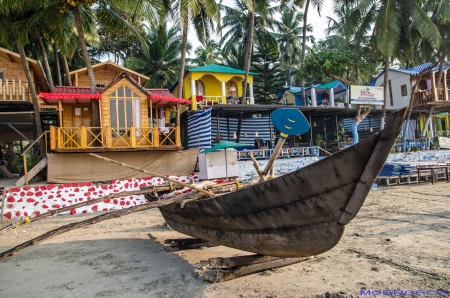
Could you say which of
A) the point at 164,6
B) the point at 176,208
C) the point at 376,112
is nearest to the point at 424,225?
the point at 176,208

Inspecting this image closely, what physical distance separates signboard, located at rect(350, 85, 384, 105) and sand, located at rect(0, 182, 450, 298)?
33.4 ft

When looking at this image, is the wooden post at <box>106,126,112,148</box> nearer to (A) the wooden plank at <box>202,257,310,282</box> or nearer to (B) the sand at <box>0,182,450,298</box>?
(B) the sand at <box>0,182,450,298</box>

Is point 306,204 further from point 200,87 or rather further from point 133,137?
point 200,87

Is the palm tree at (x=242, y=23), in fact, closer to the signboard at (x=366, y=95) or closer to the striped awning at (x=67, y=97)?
the signboard at (x=366, y=95)

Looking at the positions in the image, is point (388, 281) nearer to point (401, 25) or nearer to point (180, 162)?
point (180, 162)

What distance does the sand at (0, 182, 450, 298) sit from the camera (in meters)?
4.30

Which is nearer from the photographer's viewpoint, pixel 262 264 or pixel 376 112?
pixel 262 264

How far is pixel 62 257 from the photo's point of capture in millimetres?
6555

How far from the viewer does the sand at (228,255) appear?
430 cm

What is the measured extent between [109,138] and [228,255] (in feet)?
31.1

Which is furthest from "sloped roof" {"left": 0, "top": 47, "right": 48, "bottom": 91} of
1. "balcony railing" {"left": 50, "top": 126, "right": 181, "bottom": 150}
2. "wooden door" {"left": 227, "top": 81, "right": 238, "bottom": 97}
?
"wooden door" {"left": 227, "top": 81, "right": 238, "bottom": 97}

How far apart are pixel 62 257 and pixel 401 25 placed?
19.7m

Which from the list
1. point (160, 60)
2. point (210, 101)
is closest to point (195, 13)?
point (210, 101)

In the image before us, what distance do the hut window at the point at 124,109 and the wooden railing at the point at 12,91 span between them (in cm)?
575
